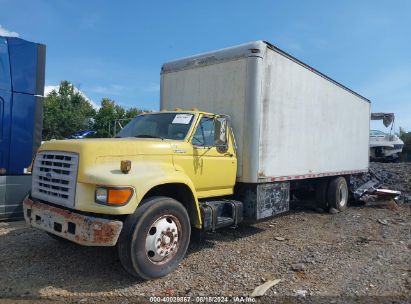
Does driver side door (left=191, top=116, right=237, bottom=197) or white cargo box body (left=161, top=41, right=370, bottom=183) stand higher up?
white cargo box body (left=161, top=41, right=370, bottom=183)

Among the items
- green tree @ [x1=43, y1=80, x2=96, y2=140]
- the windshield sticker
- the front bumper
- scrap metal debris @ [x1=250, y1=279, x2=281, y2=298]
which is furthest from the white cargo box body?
green tree @ [x1=43, y1=80, x2=96, y2=140]

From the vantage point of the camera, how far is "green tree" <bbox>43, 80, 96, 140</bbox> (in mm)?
39219

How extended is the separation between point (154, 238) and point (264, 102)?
318 cm

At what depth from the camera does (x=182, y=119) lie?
19.3ft

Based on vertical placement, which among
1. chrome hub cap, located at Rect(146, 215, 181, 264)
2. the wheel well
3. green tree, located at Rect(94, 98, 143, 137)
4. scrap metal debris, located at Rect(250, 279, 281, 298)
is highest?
green tree, located at Rect(94, 98, 143, 137)

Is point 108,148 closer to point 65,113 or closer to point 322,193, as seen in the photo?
point 322,193

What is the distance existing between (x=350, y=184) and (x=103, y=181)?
918cm

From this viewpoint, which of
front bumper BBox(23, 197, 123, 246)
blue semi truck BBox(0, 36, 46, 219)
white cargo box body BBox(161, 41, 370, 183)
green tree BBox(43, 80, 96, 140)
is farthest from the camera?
green tree BBox(43, 80, 96, 140)

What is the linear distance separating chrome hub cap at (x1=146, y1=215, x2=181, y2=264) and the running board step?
68 centimetres

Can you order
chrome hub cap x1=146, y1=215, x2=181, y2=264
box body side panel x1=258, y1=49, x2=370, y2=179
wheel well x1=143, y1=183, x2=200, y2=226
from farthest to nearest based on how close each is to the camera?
1. box body side panel x1=258, y1=49, x2=370, y2=179
2. wheel well x1=143, y1=183, x2=200, y2=226
3. chrome hub cap x1=146, y1=215, x2=181, y2=264

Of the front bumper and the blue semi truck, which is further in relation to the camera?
the blue semi truck

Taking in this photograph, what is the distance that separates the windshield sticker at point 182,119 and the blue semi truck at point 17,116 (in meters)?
3.64

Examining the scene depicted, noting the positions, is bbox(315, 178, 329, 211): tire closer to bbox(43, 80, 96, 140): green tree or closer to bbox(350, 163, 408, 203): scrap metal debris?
bbox(350, 163, 408, 203): scrap metal debris

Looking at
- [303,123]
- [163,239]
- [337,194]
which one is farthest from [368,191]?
[163,239]
